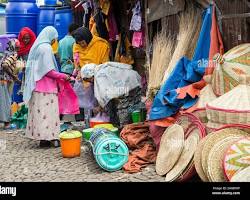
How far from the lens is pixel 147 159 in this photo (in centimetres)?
564

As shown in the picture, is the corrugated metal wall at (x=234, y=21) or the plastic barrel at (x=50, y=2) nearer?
the corrugated metal wall at (x=234, y=21)

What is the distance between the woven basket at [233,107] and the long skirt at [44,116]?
2.81 meters

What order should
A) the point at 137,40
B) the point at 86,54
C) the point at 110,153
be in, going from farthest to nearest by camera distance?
the point at 86,54, the point at 137,40, the point at 110,153

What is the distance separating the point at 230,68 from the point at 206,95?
426 mm

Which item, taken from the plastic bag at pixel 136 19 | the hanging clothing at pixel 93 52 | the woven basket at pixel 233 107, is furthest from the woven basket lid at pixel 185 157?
the hanging clothing at pixel 93 52

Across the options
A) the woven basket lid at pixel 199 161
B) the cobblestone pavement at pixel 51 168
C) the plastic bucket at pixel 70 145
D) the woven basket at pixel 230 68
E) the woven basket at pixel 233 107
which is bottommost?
the cobblestone pavement at pixel 51 168

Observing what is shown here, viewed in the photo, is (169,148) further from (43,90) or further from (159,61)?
(43,90)

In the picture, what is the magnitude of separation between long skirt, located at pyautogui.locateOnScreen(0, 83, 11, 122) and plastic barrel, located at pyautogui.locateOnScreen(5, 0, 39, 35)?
3.85m

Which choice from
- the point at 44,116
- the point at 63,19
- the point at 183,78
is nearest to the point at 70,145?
the point at 44,116

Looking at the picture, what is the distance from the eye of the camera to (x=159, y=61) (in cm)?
666

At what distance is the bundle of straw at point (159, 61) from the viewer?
20.9ft

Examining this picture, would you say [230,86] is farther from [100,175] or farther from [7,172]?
[7,172]

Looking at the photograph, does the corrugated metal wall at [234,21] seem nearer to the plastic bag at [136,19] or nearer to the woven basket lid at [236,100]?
the woven basket lid at [236,100]

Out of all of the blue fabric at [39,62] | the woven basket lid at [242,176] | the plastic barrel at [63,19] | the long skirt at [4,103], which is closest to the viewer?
the woven basket lid at [242,176]
